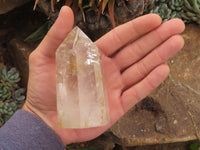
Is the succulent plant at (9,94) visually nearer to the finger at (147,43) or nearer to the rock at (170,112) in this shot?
the rock at (170,112)

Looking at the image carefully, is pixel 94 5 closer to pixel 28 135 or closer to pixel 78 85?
pixel 78 85

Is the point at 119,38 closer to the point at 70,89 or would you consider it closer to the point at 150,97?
the point at 70,89

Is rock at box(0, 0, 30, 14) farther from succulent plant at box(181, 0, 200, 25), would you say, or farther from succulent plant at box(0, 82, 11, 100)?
succulent plant at box(181, 0, 200, 25)

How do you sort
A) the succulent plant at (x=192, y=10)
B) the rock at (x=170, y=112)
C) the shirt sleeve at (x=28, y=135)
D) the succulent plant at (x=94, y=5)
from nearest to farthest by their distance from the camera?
the shirt sleeve at (x=28, y=135) < the succulent plant at (x=94, y=5) < the rock at (x=170, y=112) < the succulent plant at (x=192, y=10)

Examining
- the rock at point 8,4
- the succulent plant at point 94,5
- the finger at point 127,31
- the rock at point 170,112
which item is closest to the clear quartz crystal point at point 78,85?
the finger at point 127,31

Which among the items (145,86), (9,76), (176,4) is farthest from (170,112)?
(9,76)

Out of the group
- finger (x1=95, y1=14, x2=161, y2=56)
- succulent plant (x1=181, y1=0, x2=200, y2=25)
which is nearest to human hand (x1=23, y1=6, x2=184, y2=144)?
finger (x1=95, y1=14, x2=161, y2=56)

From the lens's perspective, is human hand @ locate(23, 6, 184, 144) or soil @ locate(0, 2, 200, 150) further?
soil @ locate(0, 2, 200, 150)
